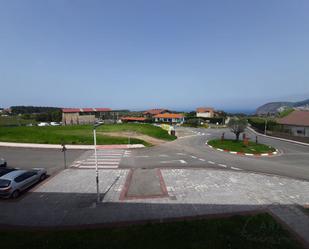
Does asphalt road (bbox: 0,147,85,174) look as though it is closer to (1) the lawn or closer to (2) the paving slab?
(2) the paving slab

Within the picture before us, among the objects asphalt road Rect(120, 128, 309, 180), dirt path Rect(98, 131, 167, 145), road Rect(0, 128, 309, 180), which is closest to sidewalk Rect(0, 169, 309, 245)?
asphalt road Rect(120, 128, 309, 180)

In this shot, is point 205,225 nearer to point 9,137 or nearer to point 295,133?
point 9,137

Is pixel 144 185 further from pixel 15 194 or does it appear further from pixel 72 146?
pixel 72 146

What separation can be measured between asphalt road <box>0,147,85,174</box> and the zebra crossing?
1.01m

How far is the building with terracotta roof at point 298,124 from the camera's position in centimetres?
3838

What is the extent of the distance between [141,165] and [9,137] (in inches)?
955

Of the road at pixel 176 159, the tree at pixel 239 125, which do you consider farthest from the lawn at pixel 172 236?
the tree at pixel 239 125

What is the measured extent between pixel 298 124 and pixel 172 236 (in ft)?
130

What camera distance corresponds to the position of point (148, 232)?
911cm

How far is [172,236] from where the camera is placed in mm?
8727

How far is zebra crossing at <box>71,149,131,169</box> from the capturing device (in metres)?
20.6

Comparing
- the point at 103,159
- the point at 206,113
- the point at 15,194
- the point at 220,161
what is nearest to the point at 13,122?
the point at 103,159

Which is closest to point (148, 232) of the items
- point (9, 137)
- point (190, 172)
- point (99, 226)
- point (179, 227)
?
point (179, 227)

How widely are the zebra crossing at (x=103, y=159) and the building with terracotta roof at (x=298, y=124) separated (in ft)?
101
